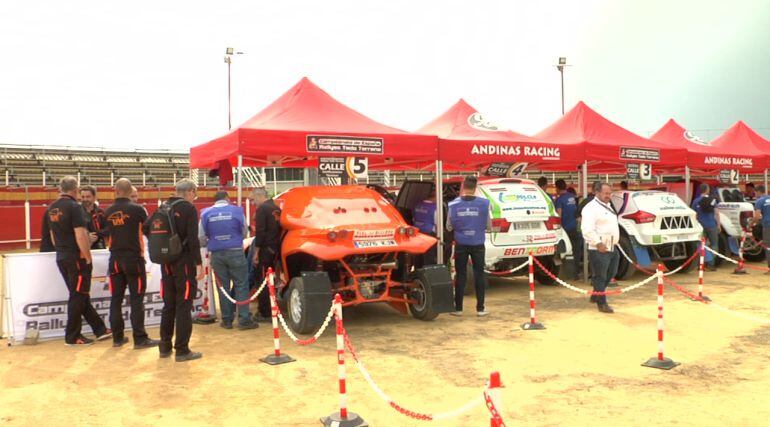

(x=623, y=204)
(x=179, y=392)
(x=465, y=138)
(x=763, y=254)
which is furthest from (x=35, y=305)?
(x=763, y=254)

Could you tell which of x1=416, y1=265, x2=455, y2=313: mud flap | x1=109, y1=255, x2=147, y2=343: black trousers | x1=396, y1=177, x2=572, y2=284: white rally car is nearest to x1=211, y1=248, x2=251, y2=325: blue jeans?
x1=109, y1=255, x2=147, y2=343: black trousers

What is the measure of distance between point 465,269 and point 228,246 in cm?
318

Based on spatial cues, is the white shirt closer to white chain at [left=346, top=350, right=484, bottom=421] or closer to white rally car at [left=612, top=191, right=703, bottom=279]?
white rally car at [left=612, top=191, right=703, bottom=279]

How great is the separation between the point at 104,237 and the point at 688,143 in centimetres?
1381

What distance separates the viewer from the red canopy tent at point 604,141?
12430 mm

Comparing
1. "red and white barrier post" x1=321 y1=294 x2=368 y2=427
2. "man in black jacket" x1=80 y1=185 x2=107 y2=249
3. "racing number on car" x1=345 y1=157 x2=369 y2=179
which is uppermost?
"racing number on car" x1=345 y1=157 x2=369 y2=179

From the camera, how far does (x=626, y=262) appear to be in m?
11.5

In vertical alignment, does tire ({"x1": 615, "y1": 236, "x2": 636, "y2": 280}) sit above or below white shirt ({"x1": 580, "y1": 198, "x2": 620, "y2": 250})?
below

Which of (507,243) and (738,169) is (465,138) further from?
(738,169)

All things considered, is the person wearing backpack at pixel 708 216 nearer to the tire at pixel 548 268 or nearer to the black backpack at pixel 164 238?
the tire at pixel 548 268

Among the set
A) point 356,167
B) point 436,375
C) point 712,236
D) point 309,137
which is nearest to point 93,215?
point 309,137

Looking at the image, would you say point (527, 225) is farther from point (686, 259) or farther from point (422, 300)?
point (686, 259)

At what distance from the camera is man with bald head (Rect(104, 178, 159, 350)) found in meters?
6.86

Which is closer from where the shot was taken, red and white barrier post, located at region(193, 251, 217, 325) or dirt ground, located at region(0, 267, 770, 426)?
dirt ground, located at region(0, 267, 770, 426)
